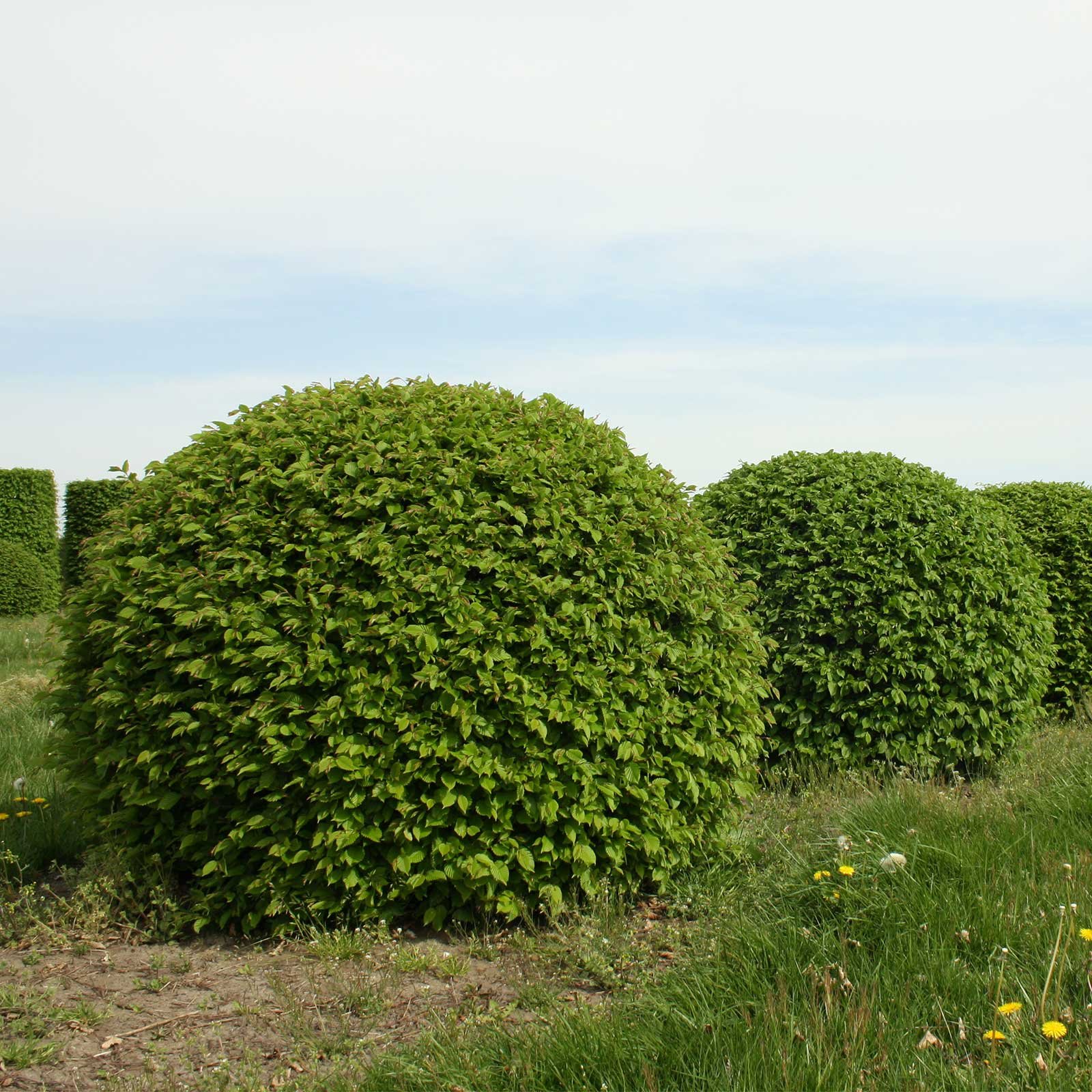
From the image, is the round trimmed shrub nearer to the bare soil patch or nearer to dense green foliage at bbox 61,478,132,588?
dense green foliage at bbox 61,478,132,588

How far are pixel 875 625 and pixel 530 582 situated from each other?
9.76 feet

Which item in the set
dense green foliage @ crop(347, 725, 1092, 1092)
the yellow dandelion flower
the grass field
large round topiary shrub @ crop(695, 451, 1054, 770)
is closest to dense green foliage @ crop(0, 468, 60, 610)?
the grass field

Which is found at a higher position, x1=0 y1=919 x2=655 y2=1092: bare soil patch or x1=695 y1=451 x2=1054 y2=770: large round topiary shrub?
x1=695 y1=451 x2=1054 y2=770: large round topiary shrub

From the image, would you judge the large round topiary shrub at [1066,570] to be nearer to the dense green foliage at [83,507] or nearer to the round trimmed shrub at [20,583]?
the dense green foliage at [83,507]

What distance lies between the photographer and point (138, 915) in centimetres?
455

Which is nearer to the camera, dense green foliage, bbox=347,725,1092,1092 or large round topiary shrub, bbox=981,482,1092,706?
dense green foliage, bbox=347,725,1092,1092

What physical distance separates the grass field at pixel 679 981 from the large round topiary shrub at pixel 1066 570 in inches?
165

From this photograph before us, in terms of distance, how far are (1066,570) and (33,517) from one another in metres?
16.9

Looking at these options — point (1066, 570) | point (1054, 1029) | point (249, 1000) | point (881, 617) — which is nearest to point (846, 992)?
point (1054, 1029)

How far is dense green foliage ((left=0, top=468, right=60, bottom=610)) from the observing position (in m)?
18.2

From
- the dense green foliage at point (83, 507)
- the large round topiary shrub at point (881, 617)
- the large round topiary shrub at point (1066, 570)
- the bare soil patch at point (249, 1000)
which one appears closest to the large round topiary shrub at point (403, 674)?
the bare soil patch at point (249, 1000)

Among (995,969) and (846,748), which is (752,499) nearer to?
(846,748)

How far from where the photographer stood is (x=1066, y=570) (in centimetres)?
897

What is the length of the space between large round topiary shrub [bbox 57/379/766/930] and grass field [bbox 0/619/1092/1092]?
247 mm
